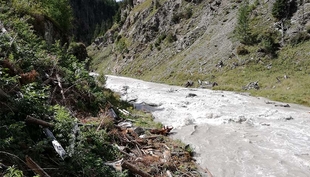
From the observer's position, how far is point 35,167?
20.3 ft

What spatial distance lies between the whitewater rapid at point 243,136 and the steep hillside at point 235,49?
9.15m

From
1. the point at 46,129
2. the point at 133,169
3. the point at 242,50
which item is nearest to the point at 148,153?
the point at 133,169

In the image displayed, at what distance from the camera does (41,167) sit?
6605 millimetres

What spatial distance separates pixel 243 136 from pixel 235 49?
109 ft

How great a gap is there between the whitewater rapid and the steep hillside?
30.0 ft

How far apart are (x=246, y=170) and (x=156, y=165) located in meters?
3.34

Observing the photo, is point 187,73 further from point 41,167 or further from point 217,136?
point 41,167

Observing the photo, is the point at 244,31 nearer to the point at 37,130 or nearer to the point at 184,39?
the point at 184,39

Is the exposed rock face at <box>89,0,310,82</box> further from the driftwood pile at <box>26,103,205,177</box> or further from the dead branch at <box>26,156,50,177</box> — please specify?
the dead branch at <box>26,156,50,177</box>

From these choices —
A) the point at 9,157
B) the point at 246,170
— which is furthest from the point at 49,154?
the point at 246,170

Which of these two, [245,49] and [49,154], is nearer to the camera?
[49,154]

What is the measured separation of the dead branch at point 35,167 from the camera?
6.14 meters

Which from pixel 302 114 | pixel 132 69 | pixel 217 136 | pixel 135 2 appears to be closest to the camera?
pixel 217 136

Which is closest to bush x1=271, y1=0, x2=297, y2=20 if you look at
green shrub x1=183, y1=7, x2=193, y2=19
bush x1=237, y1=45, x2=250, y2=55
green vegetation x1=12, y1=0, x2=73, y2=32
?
bush x1=237, y1=45, x2=250, y2=55
